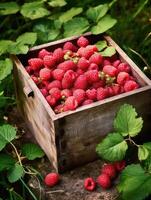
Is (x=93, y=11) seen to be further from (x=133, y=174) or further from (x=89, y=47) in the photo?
(x=133, y=174)

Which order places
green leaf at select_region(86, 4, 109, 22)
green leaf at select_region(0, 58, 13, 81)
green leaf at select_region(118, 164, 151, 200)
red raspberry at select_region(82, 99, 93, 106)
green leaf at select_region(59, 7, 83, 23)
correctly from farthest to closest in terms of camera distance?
green leaf at select_region(59, 7, 83, 23) → green leaf at select_region(86, 4, 109, 22) → green leaf at select_region(0, 58, 13, 81) → red raspberry at select_region(82, 99, 93, 106) → green leaf at select_region(118, 164, 151, 200)

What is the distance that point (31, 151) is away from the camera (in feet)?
7.11

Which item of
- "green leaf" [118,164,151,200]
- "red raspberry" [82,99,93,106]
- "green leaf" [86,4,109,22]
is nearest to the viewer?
"green leaf" [118,164,151,200]

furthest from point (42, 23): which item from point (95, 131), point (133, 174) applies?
point (133, 174)

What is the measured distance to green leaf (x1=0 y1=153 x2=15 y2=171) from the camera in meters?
2.05

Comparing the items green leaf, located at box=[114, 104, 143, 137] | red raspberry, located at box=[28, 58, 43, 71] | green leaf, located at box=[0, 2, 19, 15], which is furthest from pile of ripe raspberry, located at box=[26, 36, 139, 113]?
green leaf, located at box=[0, 2, 19, 15]

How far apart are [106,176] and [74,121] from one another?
27cm


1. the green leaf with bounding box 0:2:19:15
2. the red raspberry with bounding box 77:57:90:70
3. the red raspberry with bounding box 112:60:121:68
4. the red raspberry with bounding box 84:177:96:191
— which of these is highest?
the red raspberry with bounding box 112:60:121:68

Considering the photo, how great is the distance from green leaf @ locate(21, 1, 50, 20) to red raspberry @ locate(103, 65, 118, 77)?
59cm

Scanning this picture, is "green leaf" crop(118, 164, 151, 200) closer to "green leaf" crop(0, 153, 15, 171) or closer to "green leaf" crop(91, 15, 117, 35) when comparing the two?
"green leaf" crop(0, 153, 15, 171)

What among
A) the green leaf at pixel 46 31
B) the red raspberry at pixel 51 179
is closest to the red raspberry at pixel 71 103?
the red raspberry at pixel 51 179

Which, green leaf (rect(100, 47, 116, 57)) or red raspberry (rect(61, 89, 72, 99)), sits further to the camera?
green leaf (rect(100, 47, 116, 57))

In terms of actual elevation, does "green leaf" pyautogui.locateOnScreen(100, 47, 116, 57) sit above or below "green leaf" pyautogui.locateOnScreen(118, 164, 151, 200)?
above

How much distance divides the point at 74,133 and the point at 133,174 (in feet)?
0.90
